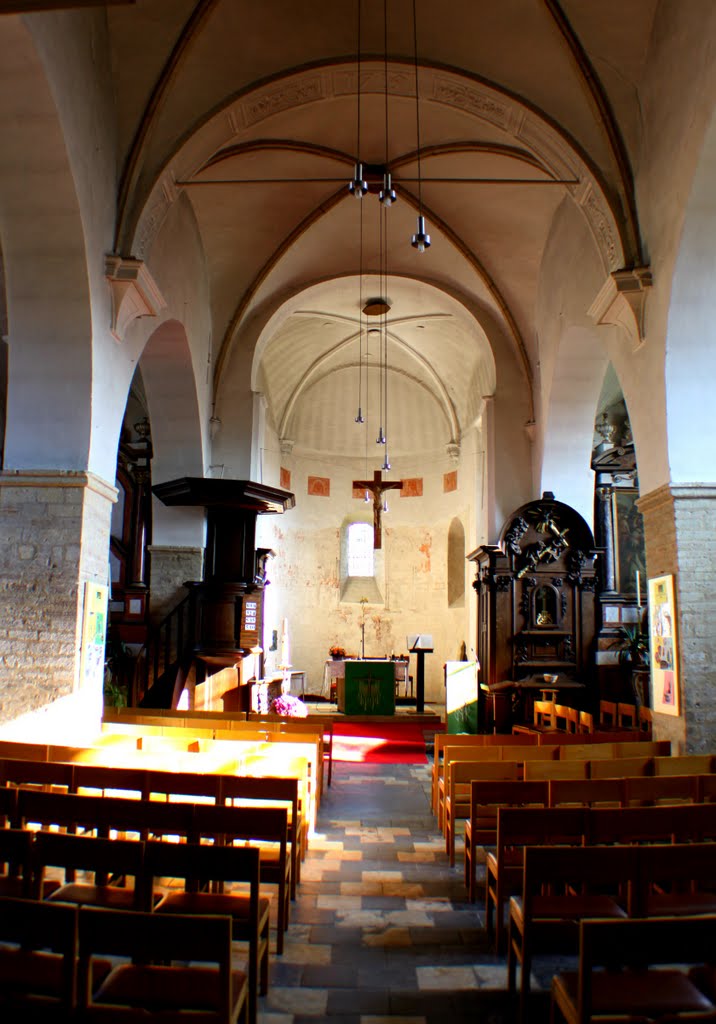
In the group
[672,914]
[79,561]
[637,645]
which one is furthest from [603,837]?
[637,645]

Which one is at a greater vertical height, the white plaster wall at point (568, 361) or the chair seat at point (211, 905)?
the white plaster wall at point (568, 361)

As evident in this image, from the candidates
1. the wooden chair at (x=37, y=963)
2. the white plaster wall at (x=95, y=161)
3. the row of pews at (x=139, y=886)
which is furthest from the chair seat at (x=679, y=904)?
the white plaster wall at (x=95, y=161)

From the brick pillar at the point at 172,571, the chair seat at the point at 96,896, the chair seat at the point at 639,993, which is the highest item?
the brick pillar at the point at 172,571

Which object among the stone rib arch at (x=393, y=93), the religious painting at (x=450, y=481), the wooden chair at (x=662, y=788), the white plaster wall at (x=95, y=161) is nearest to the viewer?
the wooden chair at (x=662, y=788)

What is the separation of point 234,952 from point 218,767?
1.27m

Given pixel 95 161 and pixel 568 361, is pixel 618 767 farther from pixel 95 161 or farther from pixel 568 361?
pixel 568 361

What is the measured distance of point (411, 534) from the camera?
2072cm

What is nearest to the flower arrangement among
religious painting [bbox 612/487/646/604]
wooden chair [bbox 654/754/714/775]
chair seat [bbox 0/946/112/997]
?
religious painting [bbox 612/487/646/604]

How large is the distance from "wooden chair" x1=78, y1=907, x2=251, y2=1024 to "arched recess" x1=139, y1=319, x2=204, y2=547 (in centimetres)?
1026

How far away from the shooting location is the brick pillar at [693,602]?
745 centimetres

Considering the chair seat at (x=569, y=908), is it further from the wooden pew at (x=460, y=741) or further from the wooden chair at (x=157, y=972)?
the wooden pew at (x=460, y=741)

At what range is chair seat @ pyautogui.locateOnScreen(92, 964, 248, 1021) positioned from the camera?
2746 mm

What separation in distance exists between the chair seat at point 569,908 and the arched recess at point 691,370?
500 cm

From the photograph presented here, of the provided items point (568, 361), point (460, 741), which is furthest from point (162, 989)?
point (568, 361)
